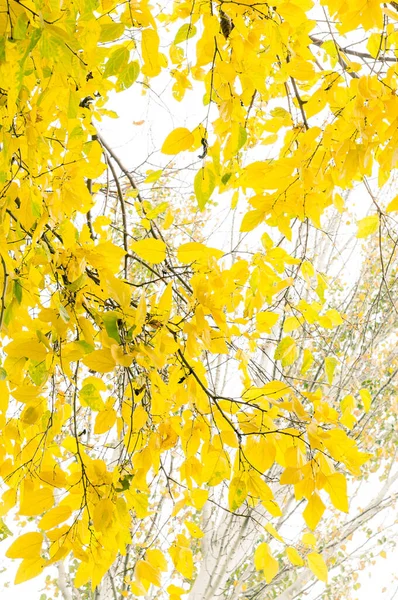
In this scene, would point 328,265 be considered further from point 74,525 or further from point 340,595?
point 74,525

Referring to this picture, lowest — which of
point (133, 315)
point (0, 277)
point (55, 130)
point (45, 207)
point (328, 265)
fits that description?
point (133, 315)

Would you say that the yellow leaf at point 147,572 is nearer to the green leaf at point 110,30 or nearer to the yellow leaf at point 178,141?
the yellow leaf at point 178,141

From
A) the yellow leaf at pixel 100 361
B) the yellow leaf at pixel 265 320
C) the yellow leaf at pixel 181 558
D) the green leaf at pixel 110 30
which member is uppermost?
the green leaf at pixel 110 30

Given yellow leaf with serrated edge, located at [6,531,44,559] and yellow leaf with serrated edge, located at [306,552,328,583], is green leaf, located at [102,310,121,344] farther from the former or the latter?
yellow leaf with serrated edge, located at [306,552,328,583]

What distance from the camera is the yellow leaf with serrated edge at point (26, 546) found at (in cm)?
74

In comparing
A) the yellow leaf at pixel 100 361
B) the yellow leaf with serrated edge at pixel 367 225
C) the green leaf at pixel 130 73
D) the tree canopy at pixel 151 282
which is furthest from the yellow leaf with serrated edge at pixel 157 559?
the green leaf at pixel 130 73

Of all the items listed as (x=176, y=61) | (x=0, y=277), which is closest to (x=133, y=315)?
(x=0, y=277)

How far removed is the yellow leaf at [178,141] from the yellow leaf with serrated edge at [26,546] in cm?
58

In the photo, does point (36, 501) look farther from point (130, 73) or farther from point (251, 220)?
point (130, 73)

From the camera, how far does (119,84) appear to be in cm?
85

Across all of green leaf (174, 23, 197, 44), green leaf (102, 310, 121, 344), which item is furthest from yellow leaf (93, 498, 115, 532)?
green leaf (174, 23, 197, 44)

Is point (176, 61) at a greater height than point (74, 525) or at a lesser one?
greater

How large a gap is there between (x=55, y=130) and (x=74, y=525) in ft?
2.22

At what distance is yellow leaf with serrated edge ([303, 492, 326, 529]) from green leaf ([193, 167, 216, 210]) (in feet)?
1.47
